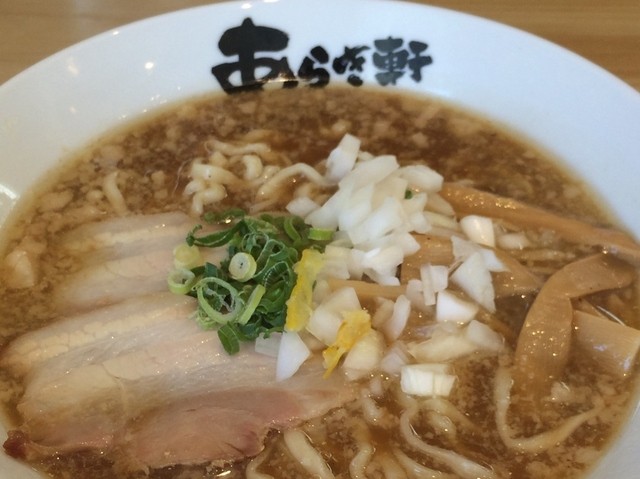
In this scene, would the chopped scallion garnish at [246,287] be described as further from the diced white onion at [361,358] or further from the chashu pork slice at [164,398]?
the diced white onion at [361,358]

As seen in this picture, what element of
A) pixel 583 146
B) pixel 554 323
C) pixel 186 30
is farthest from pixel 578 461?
pixel 186 30

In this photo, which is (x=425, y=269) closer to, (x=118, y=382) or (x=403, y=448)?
(x=403, y=448)

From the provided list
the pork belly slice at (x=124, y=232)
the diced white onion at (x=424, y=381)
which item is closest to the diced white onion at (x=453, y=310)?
the diced white onion at (x=424, y=381)

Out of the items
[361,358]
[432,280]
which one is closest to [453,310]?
[432,280]

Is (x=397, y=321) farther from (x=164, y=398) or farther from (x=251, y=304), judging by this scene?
(x=164, y=398)

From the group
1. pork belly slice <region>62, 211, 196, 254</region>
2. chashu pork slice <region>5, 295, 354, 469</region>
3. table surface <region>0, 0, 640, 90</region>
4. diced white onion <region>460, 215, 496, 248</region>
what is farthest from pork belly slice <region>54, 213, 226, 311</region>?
table surface <region>0, 0, 640, 90</region>

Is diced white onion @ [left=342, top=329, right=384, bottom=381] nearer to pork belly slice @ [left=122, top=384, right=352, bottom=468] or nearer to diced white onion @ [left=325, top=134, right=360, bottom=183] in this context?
pork belly slice @ [left=122, top=384, right=352, bottom=468]
